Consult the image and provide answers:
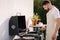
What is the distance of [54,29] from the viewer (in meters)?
2.91

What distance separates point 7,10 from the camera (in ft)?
8.04

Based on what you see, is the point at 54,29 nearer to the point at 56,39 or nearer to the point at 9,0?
the point at 56,39

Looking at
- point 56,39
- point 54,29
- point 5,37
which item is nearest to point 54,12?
point 54,29

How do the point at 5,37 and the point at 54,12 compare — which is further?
the point at 54,12

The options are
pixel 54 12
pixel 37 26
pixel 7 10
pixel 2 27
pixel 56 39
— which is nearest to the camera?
pixel 2 27

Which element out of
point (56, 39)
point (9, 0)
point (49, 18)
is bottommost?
point (56, 39)

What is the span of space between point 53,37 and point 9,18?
84cm

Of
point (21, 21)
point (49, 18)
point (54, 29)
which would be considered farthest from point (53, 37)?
point (21, 21)

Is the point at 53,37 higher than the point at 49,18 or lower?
lower

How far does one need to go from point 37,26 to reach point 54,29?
826 mm

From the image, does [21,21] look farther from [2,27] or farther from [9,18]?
[2,27]

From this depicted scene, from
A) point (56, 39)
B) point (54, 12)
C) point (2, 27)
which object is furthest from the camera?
point (56, 39)

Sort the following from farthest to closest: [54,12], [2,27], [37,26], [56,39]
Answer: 1. [37,26]
2. [56,39]
3. [54,12]
4. [2,27]

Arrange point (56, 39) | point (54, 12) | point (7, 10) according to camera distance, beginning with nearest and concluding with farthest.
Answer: point (7, 10) → point (54, 12) → point (56, 39)
